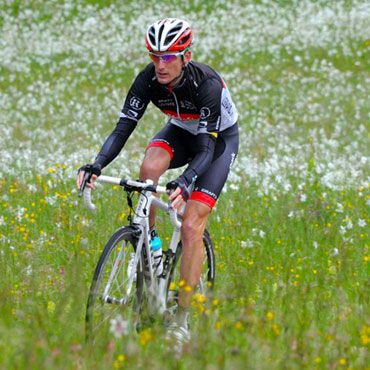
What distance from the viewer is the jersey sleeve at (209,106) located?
603 cm

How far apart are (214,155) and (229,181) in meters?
4.08

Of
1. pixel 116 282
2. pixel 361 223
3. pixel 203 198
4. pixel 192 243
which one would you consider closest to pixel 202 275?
pixel 192 243

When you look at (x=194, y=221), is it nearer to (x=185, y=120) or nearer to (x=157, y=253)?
(x=157, y=253)

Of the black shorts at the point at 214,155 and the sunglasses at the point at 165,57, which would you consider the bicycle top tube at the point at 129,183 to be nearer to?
the black shorts at the point at 214,155

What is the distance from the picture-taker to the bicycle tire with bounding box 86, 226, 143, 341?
5203 millimetres

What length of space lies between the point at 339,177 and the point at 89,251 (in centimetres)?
409

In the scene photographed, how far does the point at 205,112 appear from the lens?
19.8 ft

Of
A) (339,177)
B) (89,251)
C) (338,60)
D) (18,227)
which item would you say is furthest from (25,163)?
(338,60)

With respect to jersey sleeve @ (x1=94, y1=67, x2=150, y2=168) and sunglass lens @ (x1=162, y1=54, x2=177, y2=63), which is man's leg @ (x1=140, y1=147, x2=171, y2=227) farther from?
sunglass lens @ (x1=162, y1=54, x2=177, y2=63)

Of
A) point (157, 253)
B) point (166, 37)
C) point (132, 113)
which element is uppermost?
point (166, 37)

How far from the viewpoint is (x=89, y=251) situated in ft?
25.3

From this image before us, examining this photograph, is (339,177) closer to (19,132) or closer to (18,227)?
(18,227)

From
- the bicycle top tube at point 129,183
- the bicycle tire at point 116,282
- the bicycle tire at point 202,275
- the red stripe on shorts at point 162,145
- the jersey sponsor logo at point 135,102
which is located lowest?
the bicycle tire at point 116,282

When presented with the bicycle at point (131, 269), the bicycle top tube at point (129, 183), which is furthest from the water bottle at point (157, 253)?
the bicycle top tube at point (129, 183)
